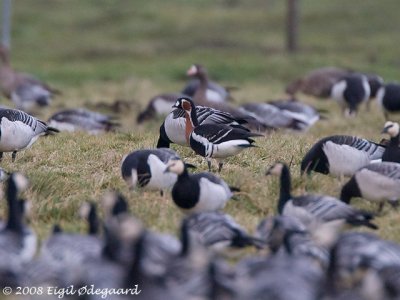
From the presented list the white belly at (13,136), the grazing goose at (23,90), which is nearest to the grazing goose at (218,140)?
the white belly at (13,136)

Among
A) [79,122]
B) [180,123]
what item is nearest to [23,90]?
[79,122]

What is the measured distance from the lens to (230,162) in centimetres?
1100

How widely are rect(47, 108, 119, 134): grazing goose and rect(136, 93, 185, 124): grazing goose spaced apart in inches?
75.2

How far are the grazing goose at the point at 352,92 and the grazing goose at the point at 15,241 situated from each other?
11.9m

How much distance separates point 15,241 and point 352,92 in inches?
498

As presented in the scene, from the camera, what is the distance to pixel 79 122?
1530cm

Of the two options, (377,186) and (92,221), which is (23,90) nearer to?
(377,186)

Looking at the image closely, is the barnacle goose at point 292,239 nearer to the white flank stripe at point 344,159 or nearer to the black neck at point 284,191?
the black neck at point 284,191

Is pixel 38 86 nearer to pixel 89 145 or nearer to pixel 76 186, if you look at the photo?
pixel 89 145

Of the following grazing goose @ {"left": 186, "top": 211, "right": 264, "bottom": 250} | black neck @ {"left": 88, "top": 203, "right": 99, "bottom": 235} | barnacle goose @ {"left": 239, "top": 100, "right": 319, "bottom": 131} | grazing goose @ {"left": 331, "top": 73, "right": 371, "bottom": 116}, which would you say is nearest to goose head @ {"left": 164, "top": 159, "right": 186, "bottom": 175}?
grazing goose @ {"left": 186, "top": 211, "right": 264, "bottom": 250}

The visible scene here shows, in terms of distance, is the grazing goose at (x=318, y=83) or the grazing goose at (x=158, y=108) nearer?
the grazing goose at (x=158, y=108)

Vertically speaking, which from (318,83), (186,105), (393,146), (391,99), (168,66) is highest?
(186,105)

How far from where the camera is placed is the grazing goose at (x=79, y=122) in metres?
15.1

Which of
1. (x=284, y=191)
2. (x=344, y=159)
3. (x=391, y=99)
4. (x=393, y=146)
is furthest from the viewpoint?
(x=391, y=99)
